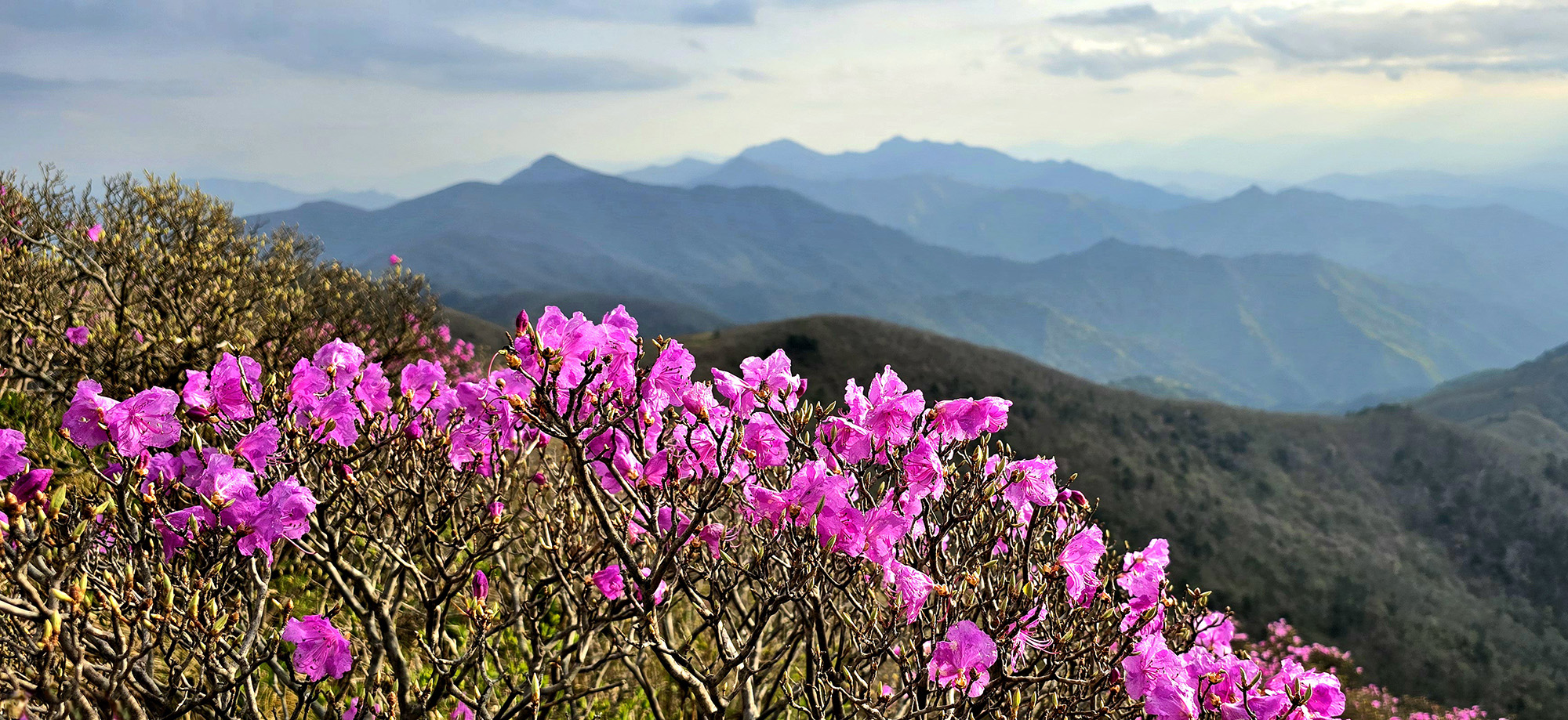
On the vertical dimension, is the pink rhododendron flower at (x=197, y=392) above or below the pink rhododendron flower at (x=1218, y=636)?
above

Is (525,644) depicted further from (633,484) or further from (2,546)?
(2,546)

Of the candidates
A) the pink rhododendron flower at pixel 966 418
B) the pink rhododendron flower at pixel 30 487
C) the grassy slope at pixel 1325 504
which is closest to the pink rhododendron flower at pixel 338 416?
the pink rhododendron flower at pixel 30 487

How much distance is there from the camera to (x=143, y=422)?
2699mm

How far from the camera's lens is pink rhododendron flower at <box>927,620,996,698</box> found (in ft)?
9.47

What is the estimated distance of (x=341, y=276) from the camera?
15031mm

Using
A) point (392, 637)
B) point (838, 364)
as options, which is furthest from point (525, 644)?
point (838, 364)

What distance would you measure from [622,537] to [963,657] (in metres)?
1.68

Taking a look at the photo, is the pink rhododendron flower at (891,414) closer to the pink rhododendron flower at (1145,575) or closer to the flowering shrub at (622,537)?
the flowering shrub at (622,537)

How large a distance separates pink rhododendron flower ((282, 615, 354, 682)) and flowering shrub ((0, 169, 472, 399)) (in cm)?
409

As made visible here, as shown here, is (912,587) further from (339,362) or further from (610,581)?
(339,362)

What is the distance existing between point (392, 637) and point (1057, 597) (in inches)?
118

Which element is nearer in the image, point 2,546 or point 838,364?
point 2,546

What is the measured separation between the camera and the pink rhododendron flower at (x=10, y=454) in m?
2.51

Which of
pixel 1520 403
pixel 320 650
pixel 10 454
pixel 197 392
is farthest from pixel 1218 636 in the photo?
pixel 1520 403
